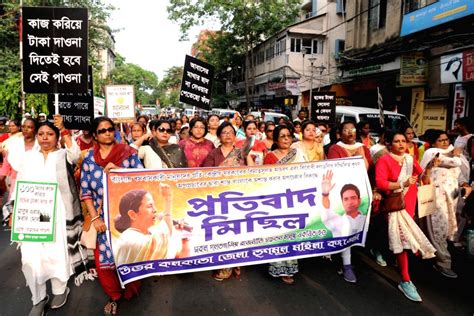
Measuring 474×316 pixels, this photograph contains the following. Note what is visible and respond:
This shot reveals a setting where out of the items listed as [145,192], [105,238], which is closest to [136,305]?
[105,238]

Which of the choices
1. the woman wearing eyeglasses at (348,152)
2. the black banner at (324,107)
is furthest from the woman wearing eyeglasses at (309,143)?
the black banner at (324,107)

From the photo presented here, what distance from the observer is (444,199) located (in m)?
3.88

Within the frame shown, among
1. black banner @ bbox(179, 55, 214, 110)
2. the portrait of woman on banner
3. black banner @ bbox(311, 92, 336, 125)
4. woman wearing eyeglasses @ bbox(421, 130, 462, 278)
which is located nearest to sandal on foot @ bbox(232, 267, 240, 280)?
the portrait of woman on banner

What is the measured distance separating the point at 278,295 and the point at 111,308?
5.05 ft

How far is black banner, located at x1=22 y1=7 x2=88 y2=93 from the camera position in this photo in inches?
159

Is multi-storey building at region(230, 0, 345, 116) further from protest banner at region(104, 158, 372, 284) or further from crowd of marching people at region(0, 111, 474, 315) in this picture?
protest banner at region(104, 158, 372, 284)

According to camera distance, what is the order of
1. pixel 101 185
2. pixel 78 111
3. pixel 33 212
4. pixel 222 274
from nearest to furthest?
pixel 33 212 → pixel 101 185 → pixel 222 274 → pixel 78 111

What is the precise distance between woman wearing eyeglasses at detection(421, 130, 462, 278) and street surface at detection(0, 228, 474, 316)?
0.21 metres

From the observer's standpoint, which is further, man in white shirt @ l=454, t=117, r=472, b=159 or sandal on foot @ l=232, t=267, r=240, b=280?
man in white shirt @ l=454, t=117, r=472, b=159

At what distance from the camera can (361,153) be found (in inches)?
157

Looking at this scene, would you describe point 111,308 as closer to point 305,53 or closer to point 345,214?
point 345,214

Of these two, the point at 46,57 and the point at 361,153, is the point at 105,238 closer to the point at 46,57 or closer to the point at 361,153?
the point at 46,57

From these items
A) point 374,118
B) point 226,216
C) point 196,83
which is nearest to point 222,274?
point 226,216

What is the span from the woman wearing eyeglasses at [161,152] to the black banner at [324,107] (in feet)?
20.9
